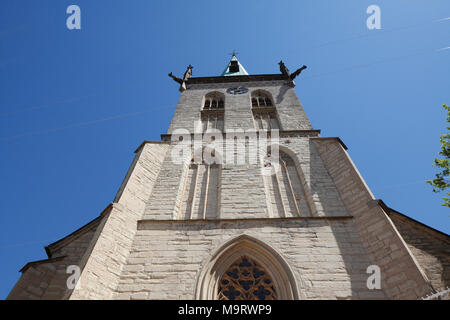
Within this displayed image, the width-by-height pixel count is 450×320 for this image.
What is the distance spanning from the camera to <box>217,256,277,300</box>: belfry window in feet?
17.7

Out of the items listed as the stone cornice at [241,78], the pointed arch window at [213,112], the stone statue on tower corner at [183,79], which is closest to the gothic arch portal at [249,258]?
the pointed arch window at [213,112]

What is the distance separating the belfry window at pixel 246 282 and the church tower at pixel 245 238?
Answer: 21 mm

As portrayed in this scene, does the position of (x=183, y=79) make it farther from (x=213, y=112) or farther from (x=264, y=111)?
(x=264, y=111)

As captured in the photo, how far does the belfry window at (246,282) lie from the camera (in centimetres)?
540

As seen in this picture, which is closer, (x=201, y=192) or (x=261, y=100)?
(x=201, y=192)

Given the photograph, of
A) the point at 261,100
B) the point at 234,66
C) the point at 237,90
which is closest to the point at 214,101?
the point at 237,90

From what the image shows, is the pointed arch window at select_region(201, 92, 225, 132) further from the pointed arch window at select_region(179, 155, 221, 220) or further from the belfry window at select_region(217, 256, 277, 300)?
the belfry window at select_region(217, 256, 277, 300)

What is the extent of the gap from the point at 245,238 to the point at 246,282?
3.11ft

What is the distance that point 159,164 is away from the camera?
928 centimetres

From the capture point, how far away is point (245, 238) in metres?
6.30

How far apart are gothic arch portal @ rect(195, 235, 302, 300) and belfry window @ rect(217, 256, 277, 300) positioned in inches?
2.5

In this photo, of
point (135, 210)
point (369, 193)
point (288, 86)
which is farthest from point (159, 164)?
point (288, 86)
